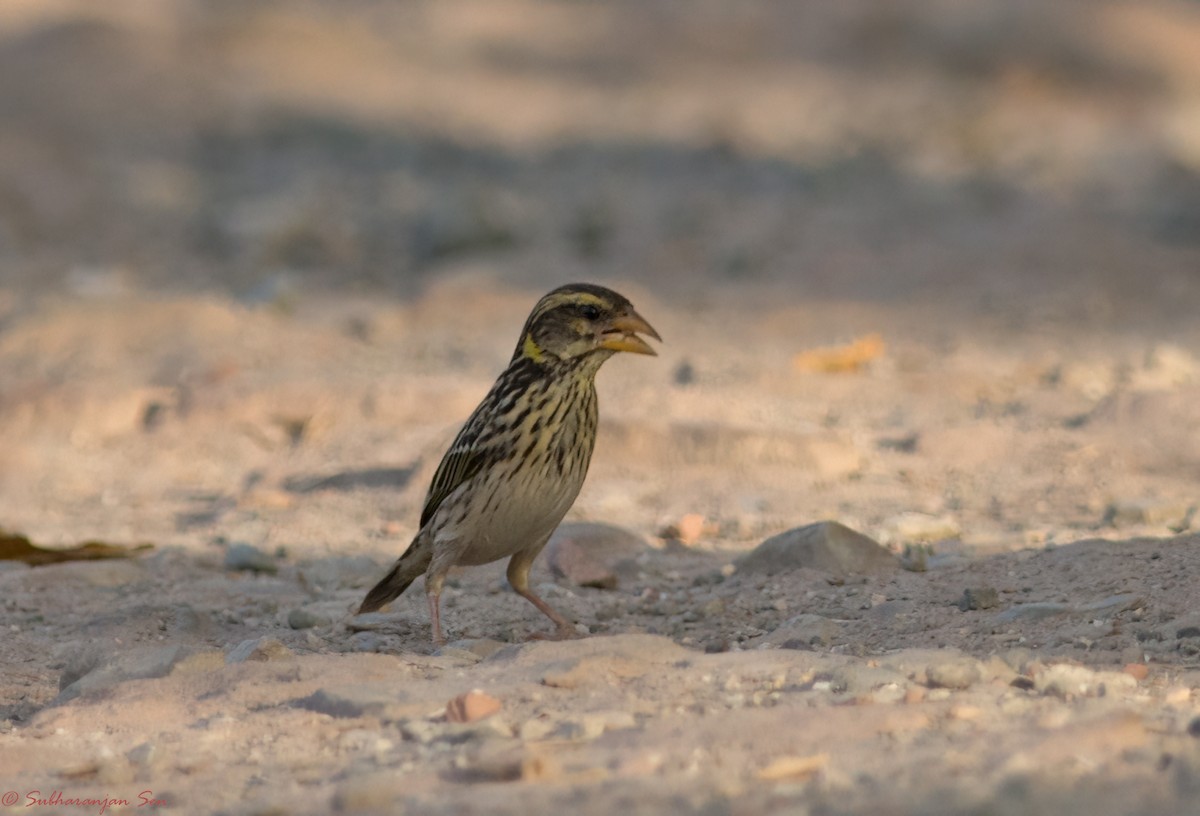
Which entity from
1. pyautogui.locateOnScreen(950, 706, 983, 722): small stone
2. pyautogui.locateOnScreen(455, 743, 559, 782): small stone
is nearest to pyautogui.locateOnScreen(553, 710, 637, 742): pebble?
pyautogui.locateOnScreen(455, 743, 559, 782): small stone

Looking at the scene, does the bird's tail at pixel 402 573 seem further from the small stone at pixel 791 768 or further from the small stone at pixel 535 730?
the small stone at pixel 791 768

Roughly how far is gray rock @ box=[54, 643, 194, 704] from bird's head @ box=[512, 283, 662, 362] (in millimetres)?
1528

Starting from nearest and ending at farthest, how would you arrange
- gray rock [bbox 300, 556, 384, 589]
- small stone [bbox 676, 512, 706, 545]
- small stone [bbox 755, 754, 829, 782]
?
small stone [bbox 755, 754, 829, 782] < gray rock [bbox 300, 556, 384, 589] < small stone [bbox 676, 512, 706, 545]

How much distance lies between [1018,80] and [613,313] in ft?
41.1

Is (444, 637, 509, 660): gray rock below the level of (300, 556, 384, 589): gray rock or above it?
below

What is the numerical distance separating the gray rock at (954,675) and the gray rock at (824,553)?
172cm

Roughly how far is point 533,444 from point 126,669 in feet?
4.72

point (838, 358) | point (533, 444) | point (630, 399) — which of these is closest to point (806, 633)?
point (533, 444)

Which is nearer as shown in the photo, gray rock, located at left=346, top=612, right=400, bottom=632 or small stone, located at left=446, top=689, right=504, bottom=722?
small stone, located at left=446, top=689, right=504, bottom=722

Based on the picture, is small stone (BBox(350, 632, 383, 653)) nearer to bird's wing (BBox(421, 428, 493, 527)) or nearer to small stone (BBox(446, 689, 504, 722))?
bird's wing (BBox(421, 428, 493, 527))

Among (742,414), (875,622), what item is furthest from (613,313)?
(742,414)

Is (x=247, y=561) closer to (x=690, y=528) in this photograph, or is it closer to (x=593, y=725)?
(x=690, y=528)

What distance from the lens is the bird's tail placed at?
579 cm

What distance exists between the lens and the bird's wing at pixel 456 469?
563 cm
